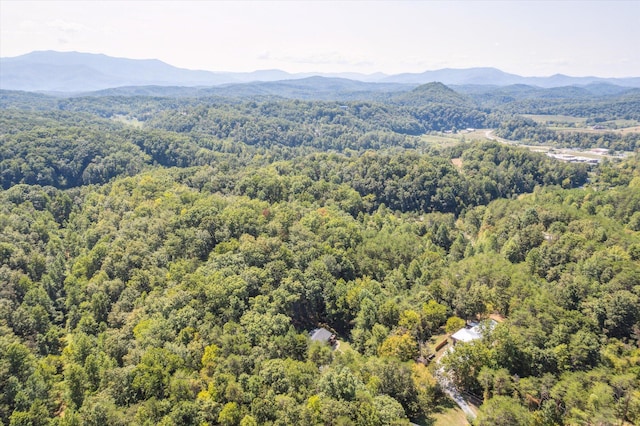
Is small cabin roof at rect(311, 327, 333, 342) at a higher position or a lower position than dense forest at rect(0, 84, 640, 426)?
lower

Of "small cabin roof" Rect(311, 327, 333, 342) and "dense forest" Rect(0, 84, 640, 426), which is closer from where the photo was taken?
"dense forest" Rect(0, 84, 640, 426)

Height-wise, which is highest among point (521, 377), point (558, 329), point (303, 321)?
point (558, 329)

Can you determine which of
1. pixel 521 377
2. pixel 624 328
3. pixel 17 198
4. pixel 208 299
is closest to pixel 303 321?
pixel 208 299

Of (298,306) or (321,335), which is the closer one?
(321,335)

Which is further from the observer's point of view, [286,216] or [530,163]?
[530,163]

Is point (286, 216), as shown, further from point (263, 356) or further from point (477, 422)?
point (477, 422)

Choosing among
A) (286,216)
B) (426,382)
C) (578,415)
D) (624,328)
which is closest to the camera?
(578,415)

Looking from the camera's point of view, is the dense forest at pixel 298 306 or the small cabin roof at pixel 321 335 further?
the small cabin roof at pixel 321 335

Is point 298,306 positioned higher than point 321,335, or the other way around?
point 298,306
